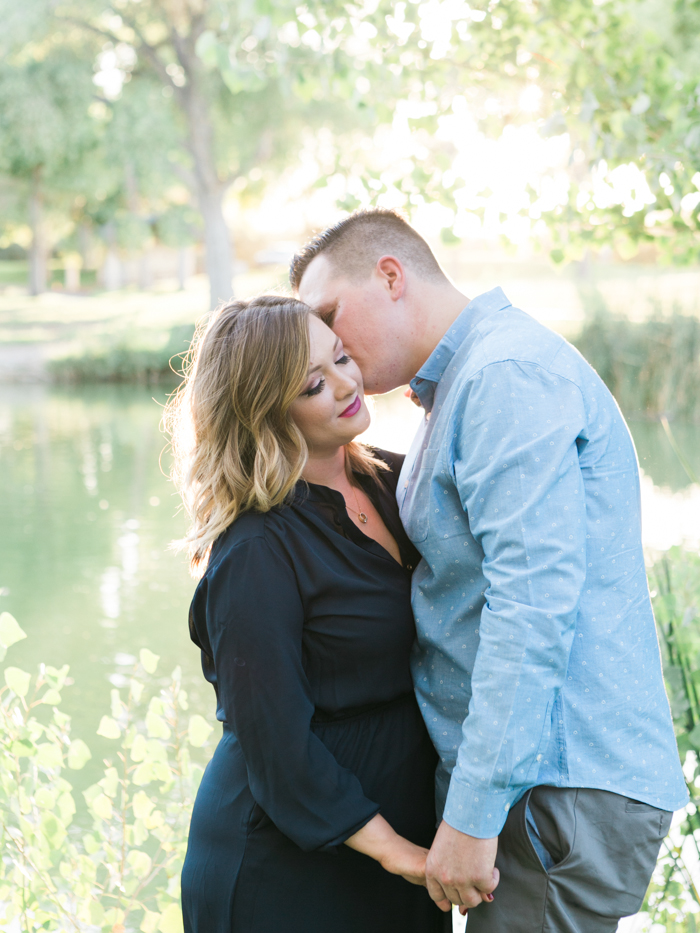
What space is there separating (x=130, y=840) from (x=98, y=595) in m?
4.16

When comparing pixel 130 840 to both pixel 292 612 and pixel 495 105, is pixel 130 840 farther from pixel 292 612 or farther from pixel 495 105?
pixel 495 105

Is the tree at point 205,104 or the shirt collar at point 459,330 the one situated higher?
the tree at point 205,104

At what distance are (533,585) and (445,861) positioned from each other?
50 centimetres

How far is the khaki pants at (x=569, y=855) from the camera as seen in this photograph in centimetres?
152

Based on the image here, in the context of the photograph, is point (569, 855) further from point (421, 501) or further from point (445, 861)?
point (421, 501)

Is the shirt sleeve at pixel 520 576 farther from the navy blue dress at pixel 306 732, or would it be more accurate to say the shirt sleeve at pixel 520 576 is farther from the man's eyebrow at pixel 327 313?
the man's eyebrow at pixel 327 313

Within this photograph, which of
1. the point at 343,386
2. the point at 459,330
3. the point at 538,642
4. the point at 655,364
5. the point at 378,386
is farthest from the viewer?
the point at 655,364

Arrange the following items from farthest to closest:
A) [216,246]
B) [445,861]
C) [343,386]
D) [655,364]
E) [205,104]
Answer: [216,246] < [205,104] < [655,364] < [343,386] < [445,861]

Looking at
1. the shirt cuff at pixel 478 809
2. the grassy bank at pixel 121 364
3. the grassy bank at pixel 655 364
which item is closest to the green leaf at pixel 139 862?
the shirt cuff at pixel 478 809

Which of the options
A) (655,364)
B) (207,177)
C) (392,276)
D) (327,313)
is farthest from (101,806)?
(207,177)

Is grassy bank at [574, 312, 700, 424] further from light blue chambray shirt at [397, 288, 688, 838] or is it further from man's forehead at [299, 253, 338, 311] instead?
light blue chambray shirt at [397, 288, 688, 838]

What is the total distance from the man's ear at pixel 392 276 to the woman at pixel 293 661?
0.53ft

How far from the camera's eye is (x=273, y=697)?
5.16 feet

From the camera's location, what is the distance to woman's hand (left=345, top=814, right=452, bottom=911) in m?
1.63
